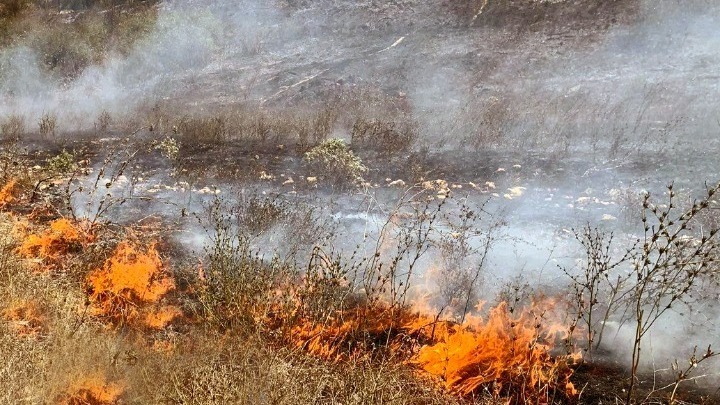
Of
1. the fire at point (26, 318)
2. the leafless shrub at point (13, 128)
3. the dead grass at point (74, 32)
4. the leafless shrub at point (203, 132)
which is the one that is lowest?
the fire at point (26, 318)

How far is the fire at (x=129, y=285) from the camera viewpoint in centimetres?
432

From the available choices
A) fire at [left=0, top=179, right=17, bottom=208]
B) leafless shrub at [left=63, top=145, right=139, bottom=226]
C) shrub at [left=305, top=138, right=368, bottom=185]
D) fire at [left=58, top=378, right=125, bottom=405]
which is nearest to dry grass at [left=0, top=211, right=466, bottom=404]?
fire at [left=58, top=378, right=125, bottom=405]

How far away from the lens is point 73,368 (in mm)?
3209

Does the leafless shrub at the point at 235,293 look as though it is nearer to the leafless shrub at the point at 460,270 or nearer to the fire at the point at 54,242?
the leafless shrub at the point at 460,270

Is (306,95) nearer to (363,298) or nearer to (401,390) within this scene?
(363,298)

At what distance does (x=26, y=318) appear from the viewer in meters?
3.84

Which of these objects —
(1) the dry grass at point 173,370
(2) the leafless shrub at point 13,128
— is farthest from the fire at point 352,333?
(2) the leafless shrub at point 13,128

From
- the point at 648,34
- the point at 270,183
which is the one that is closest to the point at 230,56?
the point at 270,183

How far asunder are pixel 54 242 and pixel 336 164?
4479mm

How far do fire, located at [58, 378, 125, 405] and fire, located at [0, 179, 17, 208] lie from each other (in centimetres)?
430

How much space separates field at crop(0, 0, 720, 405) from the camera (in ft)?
12.0

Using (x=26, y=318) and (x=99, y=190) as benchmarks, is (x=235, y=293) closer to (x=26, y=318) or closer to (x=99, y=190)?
(x=26, y=318)

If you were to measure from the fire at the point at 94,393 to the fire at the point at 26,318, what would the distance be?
2.54 feet

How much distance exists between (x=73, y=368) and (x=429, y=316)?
114 inches
